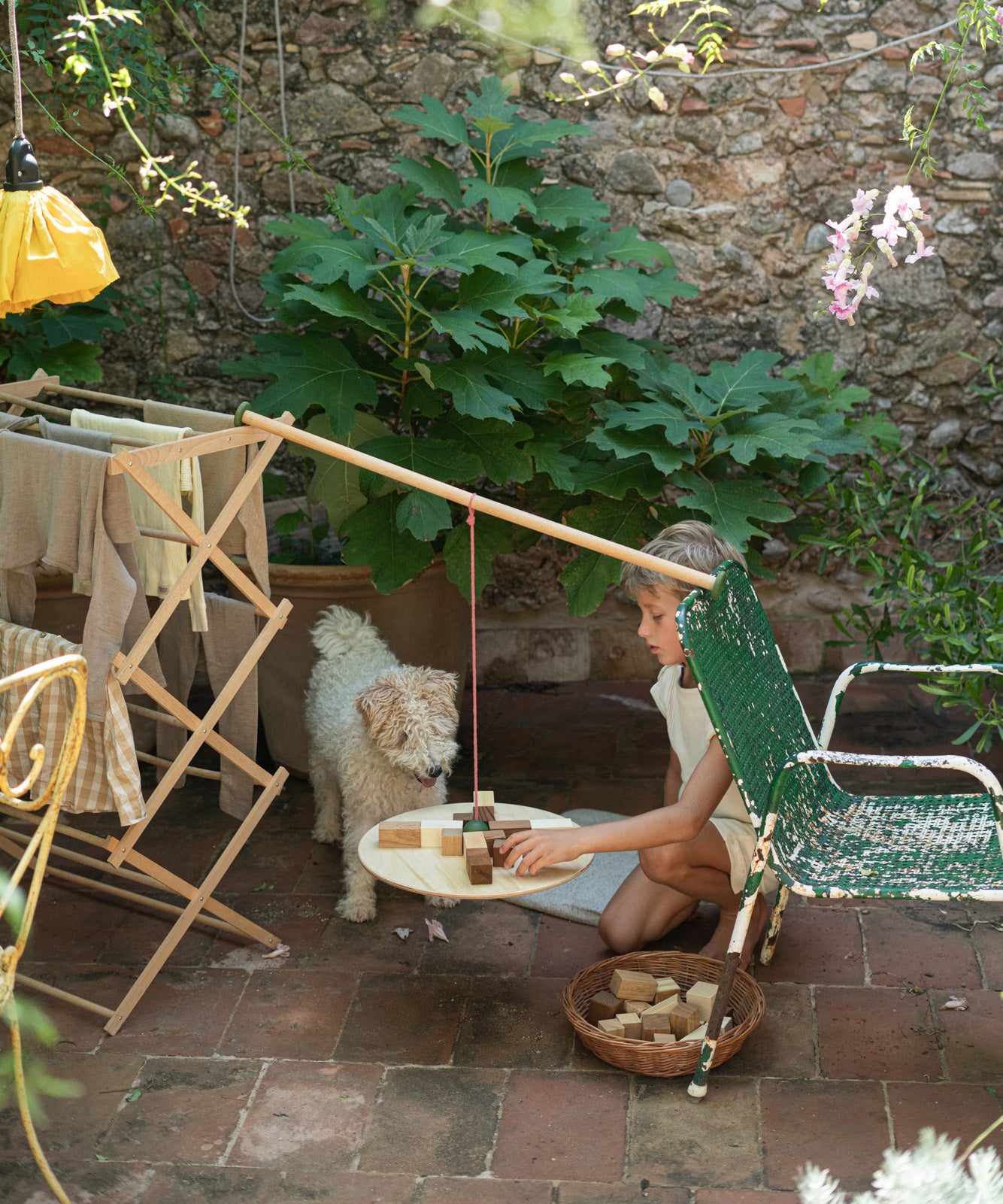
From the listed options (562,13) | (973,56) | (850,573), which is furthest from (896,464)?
(562,13)

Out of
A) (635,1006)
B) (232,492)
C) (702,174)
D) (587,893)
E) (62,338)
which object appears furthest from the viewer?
(702,174)

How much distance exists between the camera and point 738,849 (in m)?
3.03

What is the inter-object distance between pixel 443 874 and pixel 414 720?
0.52 m

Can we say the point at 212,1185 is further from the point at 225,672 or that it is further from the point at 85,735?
the point at 225,672

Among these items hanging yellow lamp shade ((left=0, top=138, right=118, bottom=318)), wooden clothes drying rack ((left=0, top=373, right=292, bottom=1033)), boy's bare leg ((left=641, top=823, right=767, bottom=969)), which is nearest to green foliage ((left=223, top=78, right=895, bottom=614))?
wooden clothes drying rack ((left=0, top=373, right=292, bottom=1033))

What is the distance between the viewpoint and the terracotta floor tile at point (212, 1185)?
2416mm

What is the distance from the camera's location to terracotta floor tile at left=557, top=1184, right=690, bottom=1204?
2.37 meters

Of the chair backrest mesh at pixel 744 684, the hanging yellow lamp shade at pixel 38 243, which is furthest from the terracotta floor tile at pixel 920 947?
the hanging yellow lamp shade at pixel 38 243

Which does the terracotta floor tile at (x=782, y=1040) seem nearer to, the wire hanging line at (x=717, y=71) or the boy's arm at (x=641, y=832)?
the boy's arm at (x=641, y=832)

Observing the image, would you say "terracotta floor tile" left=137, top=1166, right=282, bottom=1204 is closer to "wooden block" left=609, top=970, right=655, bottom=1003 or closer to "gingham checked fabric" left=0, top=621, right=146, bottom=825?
"gingham checked fabric" left=0, top=621, right=146, bottom=825

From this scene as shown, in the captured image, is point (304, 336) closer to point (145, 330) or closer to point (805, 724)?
point (145, 330)

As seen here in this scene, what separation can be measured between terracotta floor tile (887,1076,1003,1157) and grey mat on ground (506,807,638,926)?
3.21 feet

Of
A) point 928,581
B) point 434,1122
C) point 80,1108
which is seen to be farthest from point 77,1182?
point 928,581

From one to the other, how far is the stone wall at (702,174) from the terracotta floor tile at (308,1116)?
2.92 m
